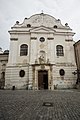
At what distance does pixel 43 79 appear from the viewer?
21.9m

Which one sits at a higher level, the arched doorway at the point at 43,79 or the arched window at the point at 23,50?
the arched window at the point at 23,50

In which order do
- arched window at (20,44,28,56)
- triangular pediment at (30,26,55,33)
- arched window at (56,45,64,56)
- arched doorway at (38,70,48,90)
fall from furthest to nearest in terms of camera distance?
triangular pediment at (30,26,55,33)
arched window at (56,45,64,56)
arched window at (20,44,28,56)
arched doorway at (38,70,48,90)

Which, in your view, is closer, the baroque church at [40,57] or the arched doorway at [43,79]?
the baroque church at [40,57]

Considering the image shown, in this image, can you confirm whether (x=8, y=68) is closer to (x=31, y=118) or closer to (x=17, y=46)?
(x=17, y=46)

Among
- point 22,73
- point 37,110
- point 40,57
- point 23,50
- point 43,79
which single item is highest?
point 23,50

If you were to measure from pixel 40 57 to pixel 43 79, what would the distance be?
3.83m

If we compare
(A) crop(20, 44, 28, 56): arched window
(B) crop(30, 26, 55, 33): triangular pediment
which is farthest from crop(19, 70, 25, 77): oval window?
(B) crop(30, 26, 55, 33): triangular pediment

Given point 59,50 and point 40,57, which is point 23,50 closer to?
point 40,57

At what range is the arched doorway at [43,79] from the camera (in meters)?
21.6

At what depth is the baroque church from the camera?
21453 mm

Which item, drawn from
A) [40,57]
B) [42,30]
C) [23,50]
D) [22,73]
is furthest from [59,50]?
[22,73]

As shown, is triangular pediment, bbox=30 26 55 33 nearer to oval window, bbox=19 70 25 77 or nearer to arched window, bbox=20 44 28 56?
arched window, bbox=20 44 28 56

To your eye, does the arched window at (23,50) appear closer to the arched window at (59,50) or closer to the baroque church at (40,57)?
the baroque church at (40,57)

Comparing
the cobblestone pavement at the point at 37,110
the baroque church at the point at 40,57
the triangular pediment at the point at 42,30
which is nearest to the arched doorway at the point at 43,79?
the baroque church at the point at 40,57
